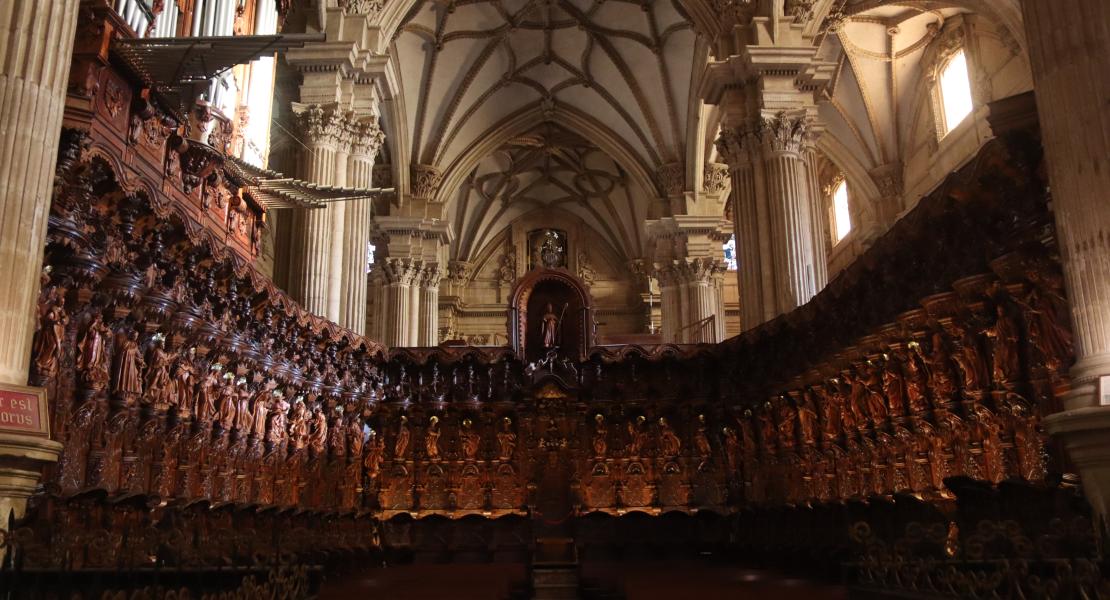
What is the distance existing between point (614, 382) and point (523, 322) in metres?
2.16

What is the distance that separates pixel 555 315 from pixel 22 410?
11700mm

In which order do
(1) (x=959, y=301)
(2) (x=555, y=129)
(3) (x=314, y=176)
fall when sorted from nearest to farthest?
(1) (x=959, y=301)
(3) (x=314, y=176)
(2) (x=555, y=129)

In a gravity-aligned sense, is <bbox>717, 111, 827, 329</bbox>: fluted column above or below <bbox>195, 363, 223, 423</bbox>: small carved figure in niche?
above

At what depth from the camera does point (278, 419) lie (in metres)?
11.1

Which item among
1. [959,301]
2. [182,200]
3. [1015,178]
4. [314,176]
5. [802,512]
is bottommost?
[802,512]

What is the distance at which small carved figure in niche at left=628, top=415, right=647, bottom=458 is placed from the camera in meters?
14.8

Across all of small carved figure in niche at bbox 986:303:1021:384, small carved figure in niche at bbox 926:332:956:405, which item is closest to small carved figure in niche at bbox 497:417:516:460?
small carved figure in niche at bbox 926:332:956:405

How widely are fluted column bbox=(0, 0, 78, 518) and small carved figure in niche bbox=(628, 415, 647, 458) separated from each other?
35.3 ft

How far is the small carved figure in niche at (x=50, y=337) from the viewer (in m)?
6.12

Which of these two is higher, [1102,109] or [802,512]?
[1102,109]

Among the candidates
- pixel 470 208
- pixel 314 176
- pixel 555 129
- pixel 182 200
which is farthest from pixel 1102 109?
pixel 470 208

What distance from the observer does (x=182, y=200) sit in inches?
341

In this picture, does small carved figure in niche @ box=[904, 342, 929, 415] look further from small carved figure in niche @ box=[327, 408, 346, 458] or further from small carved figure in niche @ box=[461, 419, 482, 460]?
small carved figure in niche @ box=[327, 408, 346, 458]

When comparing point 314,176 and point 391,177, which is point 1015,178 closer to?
point 314,176
